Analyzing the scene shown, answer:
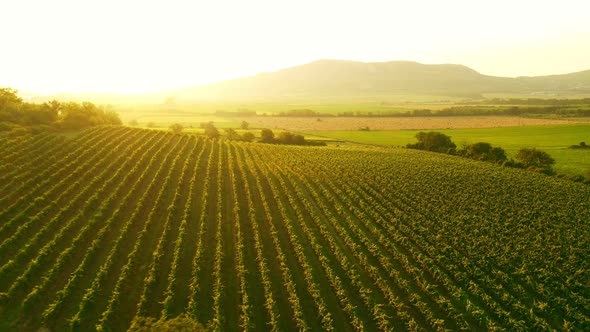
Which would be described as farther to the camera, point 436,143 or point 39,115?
point 436,143

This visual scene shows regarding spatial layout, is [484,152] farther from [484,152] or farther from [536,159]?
[536,159]

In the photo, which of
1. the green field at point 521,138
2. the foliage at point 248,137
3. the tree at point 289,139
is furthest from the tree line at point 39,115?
the green field at point 521,138

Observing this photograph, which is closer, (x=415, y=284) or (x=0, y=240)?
(x=415, y=284)

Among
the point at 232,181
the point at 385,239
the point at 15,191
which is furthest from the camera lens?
the point at 232,181

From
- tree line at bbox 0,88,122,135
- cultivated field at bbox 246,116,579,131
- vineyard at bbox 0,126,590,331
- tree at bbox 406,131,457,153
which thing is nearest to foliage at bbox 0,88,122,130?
tree line at bbox 0,88,122,135

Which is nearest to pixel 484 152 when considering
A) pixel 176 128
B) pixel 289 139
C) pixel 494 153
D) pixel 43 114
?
pixel 494 153

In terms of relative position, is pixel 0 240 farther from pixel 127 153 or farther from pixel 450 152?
pixel 450 152

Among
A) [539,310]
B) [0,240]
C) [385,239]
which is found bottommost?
[539,310]

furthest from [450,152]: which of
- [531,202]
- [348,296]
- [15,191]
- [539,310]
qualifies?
[15,191]
